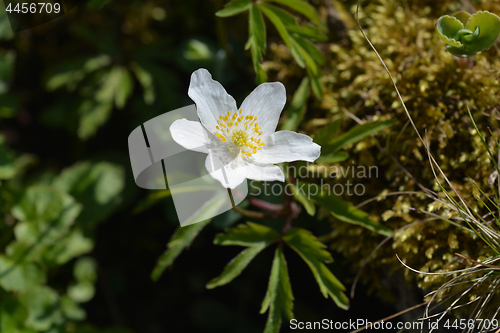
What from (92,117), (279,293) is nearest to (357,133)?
(279,293)

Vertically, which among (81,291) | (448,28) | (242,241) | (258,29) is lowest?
(81,291)

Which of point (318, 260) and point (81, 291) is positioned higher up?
point (318, 260)

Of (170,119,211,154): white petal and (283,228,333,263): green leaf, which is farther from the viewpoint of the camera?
(283,228,333,263): green leaf

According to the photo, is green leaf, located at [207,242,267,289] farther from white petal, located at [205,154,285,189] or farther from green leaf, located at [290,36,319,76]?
green leaf, located at [290,36,319,76]

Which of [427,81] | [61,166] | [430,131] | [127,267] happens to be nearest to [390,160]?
[430,131]

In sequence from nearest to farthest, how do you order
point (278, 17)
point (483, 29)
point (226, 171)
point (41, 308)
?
point (226, 171), point (483, 29), point (278, 17), point (41, 308)

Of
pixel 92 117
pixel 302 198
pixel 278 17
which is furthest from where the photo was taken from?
pixel 92 117

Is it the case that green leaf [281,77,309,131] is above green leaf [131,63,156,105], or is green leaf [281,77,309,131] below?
below

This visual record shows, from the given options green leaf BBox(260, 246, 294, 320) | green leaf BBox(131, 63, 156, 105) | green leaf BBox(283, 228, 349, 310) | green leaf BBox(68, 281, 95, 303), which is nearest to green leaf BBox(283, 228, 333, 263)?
green leaf BBox(283, 228, 349, 310)

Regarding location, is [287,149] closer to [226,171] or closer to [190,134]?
[226,171]
